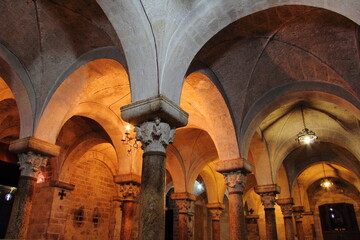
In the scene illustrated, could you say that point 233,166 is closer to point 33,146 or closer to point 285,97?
point 285,97

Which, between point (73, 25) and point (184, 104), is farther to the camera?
point (184, 104)

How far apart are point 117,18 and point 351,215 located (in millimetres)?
17364

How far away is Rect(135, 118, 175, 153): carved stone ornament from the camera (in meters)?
3.81

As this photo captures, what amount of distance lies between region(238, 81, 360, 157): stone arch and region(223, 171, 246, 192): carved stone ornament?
48 cm

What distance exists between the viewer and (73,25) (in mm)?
5242

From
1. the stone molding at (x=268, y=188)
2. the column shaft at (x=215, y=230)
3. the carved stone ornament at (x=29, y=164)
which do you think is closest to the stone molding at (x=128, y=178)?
the carved stone ornament at (x=29, y=164)

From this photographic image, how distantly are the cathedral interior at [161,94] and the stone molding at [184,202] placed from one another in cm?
6

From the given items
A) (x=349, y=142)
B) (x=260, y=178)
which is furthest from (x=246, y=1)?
(x=349, y=142)

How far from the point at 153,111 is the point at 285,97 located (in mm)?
3997

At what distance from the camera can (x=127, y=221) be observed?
732 centimetres

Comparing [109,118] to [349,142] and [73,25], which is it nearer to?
[73,25]

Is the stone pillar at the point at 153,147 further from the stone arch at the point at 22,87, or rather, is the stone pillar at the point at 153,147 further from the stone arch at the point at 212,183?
the stone arch at the point at 212,183

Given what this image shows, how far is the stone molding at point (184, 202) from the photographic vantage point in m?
10.3

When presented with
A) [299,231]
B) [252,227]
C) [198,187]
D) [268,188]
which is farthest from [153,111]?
[252,227]
